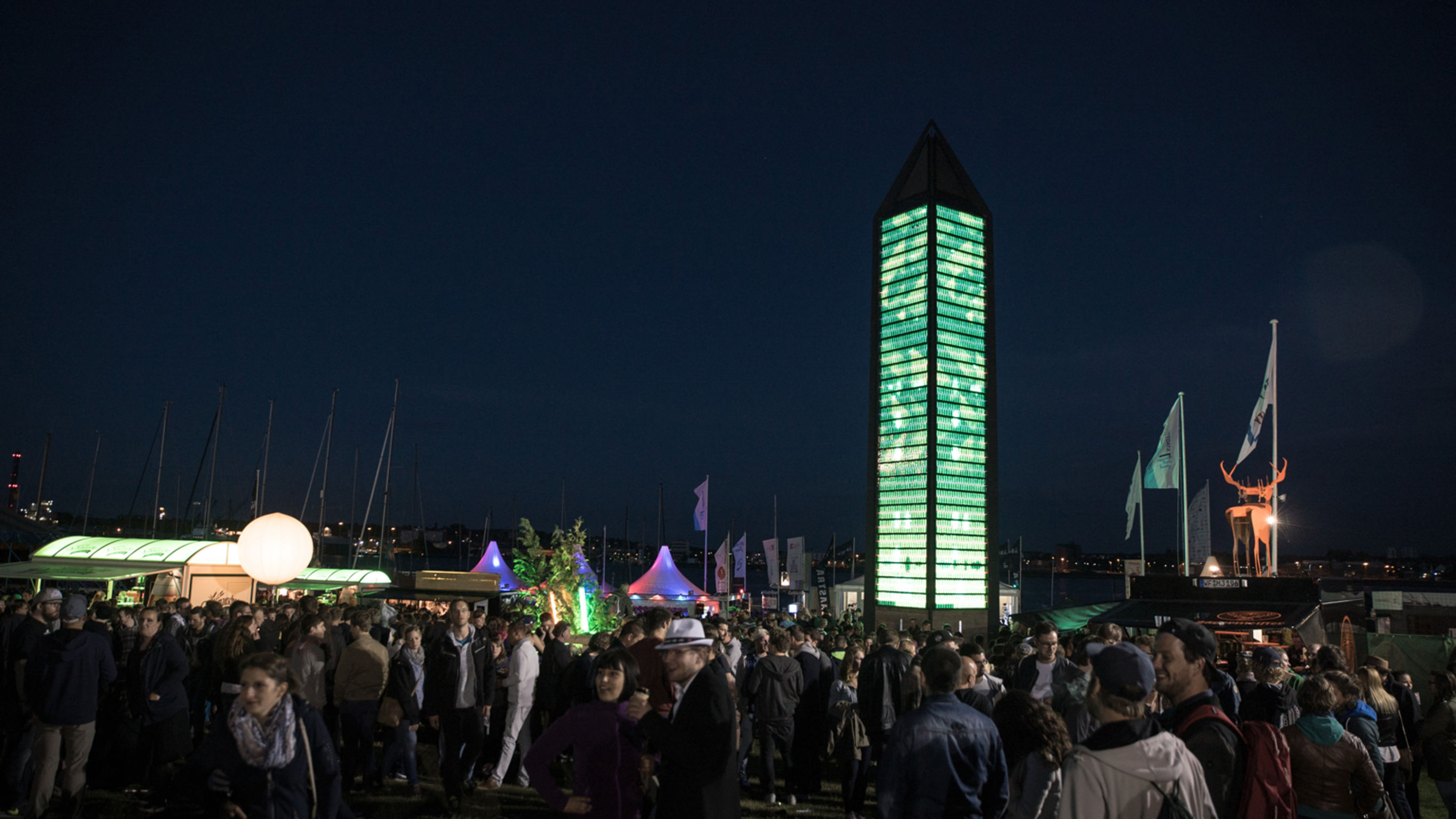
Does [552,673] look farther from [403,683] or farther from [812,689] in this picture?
[812,689]

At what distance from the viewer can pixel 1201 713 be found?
4.11m

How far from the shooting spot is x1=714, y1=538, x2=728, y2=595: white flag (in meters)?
38.7

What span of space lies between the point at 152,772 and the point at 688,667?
6807 millimetres

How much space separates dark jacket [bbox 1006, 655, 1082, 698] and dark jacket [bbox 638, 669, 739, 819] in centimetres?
352

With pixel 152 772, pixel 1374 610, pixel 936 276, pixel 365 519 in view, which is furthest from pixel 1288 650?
pixel 365 519

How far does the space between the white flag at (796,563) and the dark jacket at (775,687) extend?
29.2 meters

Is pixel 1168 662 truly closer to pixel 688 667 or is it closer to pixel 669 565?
pixel 688 667

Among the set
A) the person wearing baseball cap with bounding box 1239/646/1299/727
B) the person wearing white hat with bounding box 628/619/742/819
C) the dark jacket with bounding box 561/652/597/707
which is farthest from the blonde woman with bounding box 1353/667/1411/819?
the dark jacket with bounding box 561/652/597/707

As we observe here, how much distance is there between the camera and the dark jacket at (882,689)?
9.01 m

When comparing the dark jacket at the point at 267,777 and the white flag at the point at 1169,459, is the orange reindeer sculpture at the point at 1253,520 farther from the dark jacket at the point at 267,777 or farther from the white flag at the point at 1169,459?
the dark jacket at the point at 267,777

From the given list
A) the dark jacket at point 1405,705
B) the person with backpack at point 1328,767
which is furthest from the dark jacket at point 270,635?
the dark jacket at point 1405,705

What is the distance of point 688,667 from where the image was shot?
4.65 meters

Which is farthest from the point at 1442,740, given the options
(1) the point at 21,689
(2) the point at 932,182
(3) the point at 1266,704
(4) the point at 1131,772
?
(2) the point at 932,182

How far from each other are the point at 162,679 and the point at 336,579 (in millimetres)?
30259
